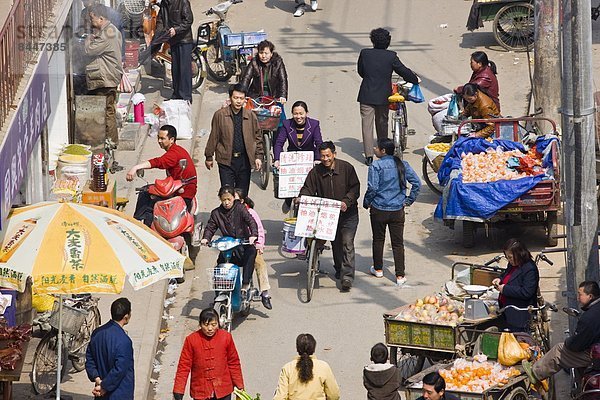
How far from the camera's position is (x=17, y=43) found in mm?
14578

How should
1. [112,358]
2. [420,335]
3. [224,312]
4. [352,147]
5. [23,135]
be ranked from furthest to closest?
[352,147], [23,135], [224,312], [420,335], [112,358]

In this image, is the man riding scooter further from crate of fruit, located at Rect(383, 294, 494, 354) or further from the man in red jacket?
crate of fruit, located at Rect(383, 294, 494, 354)

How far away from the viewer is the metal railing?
13688 mm

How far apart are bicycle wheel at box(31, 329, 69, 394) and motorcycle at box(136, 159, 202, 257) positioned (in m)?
2.94

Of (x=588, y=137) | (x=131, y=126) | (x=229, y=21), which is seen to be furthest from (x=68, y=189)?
(x=229, y=21)

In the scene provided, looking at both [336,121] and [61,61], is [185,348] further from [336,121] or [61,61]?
[336,121]

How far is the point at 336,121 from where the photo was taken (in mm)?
21656

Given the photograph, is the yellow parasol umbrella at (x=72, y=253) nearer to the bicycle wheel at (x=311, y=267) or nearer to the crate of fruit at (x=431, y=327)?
the crate of fruit at (x=431, y=327)

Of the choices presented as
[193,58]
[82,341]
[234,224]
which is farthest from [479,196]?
[193,58]

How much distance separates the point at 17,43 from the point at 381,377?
19.5 ft

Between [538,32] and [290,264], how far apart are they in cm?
510

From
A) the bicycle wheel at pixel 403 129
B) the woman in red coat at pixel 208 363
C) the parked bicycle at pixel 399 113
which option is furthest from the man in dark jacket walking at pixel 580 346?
the bicycle wheel at pixel 403 129

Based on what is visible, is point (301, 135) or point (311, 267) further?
point (301, 135)

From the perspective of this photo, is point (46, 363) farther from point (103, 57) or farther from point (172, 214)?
point (103, 57)
